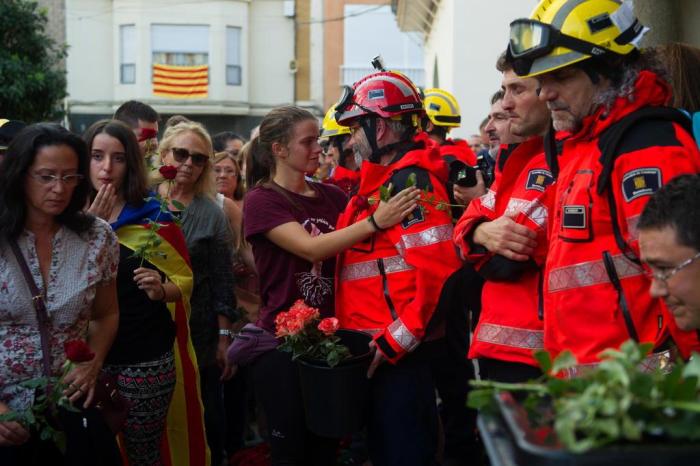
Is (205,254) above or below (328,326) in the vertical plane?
above

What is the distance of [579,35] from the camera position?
2.95 metres

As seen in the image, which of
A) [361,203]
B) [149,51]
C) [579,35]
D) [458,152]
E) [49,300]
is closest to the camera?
[579,35]

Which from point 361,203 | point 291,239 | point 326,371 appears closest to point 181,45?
point 291,239

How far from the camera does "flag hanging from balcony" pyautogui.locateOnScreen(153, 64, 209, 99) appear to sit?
35656 millimetres

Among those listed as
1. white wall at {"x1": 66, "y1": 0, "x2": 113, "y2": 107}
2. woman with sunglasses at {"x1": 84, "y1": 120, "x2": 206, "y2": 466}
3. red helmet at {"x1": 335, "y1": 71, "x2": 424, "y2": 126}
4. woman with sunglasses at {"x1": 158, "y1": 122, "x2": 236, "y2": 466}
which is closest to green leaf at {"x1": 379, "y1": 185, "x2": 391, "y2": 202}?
red helmet at {"x1": 335, "y1": 71, "x2": 424, "y2": 126}

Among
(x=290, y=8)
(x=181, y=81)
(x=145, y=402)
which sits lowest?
(x=145, y=402)

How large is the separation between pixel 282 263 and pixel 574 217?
2.05 m

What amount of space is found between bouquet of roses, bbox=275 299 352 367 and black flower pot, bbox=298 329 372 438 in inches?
1.8

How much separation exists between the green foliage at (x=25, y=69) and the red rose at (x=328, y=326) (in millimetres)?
13912

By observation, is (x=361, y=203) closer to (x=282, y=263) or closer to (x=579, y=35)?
(x=282, y=263)

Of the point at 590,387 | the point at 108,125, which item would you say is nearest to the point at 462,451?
the point at 108,125

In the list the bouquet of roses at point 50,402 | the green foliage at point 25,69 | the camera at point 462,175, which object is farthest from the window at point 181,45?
the bouquet of roses at point 50,402

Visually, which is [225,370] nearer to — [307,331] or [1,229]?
[307,331]

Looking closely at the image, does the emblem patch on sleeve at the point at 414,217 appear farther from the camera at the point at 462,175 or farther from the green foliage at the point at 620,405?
the green foliage at the point at 620,405
